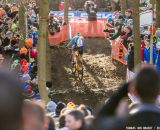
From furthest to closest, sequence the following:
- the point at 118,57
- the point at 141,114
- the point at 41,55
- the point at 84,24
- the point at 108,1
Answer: the point at 108,1
the point at 84,24
the point at 118,57
the point at 41,55
the point at 141,114

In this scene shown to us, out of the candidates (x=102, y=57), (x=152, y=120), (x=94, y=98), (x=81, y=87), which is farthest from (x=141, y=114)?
(x=102, y=57)

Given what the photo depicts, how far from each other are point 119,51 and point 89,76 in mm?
1922

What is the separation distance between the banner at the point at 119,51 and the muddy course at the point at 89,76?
32 centimetres

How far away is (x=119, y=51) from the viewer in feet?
73.2

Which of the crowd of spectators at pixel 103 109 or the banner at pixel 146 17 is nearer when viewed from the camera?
the crowd of spectators at pixel 103 109

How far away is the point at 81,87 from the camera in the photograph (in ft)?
64.1

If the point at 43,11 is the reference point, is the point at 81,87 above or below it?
below

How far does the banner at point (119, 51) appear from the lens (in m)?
21.6

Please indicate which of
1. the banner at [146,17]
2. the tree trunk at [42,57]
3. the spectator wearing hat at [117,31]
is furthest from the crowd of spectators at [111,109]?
the spectator wearing hat at [117,31]

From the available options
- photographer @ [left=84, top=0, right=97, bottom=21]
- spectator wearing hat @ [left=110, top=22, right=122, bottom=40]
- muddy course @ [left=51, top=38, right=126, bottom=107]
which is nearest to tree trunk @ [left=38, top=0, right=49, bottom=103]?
muddy course @ [left=51, top=38, right=126, bottom=107]

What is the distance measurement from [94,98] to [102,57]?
276 inches

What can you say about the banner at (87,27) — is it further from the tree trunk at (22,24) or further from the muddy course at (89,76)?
the tree trunk at (22,24)

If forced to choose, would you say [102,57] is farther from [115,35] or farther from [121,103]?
[121,103]

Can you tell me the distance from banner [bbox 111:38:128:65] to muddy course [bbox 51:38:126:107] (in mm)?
319
